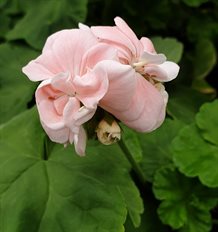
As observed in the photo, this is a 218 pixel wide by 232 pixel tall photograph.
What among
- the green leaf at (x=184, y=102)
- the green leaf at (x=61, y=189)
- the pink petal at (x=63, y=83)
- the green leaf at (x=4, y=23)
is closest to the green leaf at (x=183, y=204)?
the green leaf at (x=61, y=189)

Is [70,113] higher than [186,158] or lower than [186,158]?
higher

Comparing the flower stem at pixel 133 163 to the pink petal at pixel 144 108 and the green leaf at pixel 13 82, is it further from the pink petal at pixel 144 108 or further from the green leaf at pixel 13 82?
the green leaf at pixel 13 82

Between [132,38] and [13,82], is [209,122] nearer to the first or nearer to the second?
[132,38]

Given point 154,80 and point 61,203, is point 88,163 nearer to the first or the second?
point 61,203

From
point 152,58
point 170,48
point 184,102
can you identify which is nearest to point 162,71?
point 152,58

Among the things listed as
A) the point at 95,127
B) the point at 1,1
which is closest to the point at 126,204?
the point at 95,127

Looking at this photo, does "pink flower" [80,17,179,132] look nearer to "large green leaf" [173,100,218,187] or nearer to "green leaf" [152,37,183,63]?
"large green leaf" [173,100,218,187]
